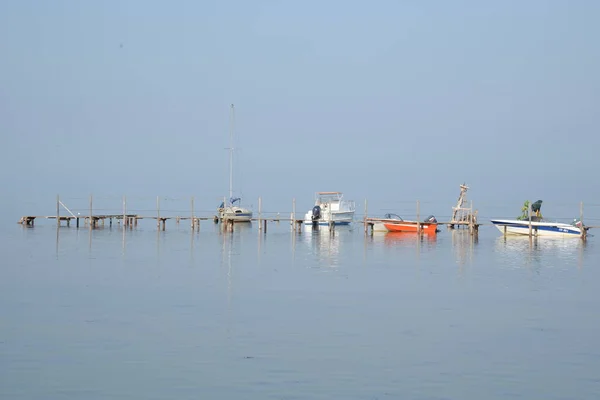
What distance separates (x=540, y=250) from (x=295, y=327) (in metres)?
27.8

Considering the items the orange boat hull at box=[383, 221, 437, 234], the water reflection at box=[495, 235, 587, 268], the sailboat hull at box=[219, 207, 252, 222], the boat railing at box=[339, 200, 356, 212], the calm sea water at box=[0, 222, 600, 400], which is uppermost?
the boat railing at box=[339, 200, 356, 212]

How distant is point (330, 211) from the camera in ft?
216

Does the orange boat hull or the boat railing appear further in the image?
the boat railing

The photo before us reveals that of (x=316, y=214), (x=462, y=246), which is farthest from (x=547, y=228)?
(x=316, y=214)

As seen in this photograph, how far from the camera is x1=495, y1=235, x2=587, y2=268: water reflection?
39469 millimetres

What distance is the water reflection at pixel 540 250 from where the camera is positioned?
39.5m

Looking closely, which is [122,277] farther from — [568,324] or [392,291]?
[568,324]

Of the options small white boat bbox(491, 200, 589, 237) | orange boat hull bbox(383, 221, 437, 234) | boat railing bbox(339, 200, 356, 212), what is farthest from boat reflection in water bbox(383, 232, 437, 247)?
boat railing bbox(339, 200, 356, 212)

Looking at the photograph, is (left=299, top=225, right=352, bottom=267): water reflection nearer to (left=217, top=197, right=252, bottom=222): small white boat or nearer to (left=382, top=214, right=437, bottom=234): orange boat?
(left=382, top=214, right=437, bottom=234): orange boat

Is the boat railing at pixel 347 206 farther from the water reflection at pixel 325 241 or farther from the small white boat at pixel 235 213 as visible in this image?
the small white boat at pixel 235 213

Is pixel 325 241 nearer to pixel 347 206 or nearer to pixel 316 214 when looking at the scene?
pixel 316 214

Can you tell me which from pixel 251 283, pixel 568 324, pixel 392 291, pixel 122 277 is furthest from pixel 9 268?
pixel 568 324

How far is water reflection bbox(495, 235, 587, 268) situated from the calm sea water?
0.50 m

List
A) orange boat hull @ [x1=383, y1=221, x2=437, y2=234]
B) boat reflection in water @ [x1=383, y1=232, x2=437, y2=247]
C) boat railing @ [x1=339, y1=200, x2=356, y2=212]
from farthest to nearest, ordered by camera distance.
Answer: boat railing @ [x1=339, y1=200, x2=356, y2=212]
orange boat hull @ [x1=383, y1=221, x2=437, y2=234]
boat reflection in water @ [x1=383, y1=232, x2=437, y2=247]
